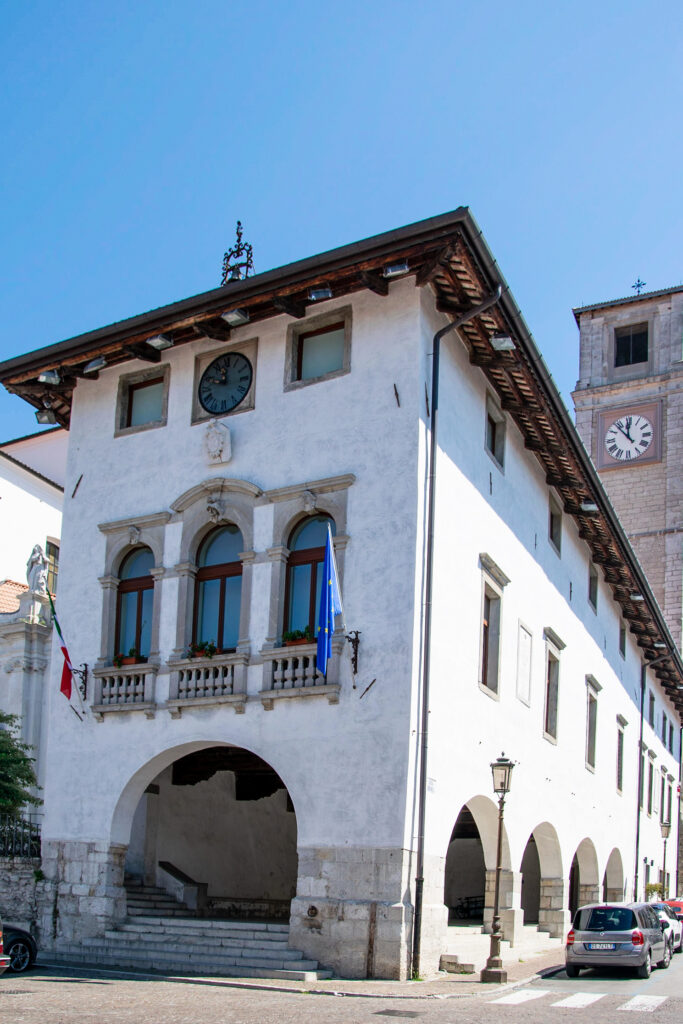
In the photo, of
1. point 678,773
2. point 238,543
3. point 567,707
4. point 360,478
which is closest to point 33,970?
point 238,543

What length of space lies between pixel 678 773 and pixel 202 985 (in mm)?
41768

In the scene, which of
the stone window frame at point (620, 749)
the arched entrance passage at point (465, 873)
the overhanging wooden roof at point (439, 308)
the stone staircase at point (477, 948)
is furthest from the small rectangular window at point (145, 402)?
Result: the stone window frame at point (620, 749)

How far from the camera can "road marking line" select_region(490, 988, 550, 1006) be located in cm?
1594

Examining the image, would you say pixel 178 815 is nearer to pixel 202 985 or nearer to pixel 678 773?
pixel 202 985

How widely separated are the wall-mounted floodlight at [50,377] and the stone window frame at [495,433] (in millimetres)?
8427

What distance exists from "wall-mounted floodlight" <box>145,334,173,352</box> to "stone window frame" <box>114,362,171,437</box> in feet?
2.11

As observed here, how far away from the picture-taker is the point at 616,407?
193 feet

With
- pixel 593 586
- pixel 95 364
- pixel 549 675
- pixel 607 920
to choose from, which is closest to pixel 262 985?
pixel 607 920

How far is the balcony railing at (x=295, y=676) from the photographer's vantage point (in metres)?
18.3

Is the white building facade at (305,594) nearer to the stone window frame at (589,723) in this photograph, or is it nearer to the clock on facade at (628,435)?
the stone window frame at (589,723)

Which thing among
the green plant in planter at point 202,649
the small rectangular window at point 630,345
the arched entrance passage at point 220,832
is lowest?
the arched entrance passage at point 220,832

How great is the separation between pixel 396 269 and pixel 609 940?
1218 centimetres

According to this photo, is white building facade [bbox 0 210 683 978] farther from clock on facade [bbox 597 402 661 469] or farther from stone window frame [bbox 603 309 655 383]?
stone window frame [bbox 603 309 655 383]

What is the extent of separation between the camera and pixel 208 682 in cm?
1953
